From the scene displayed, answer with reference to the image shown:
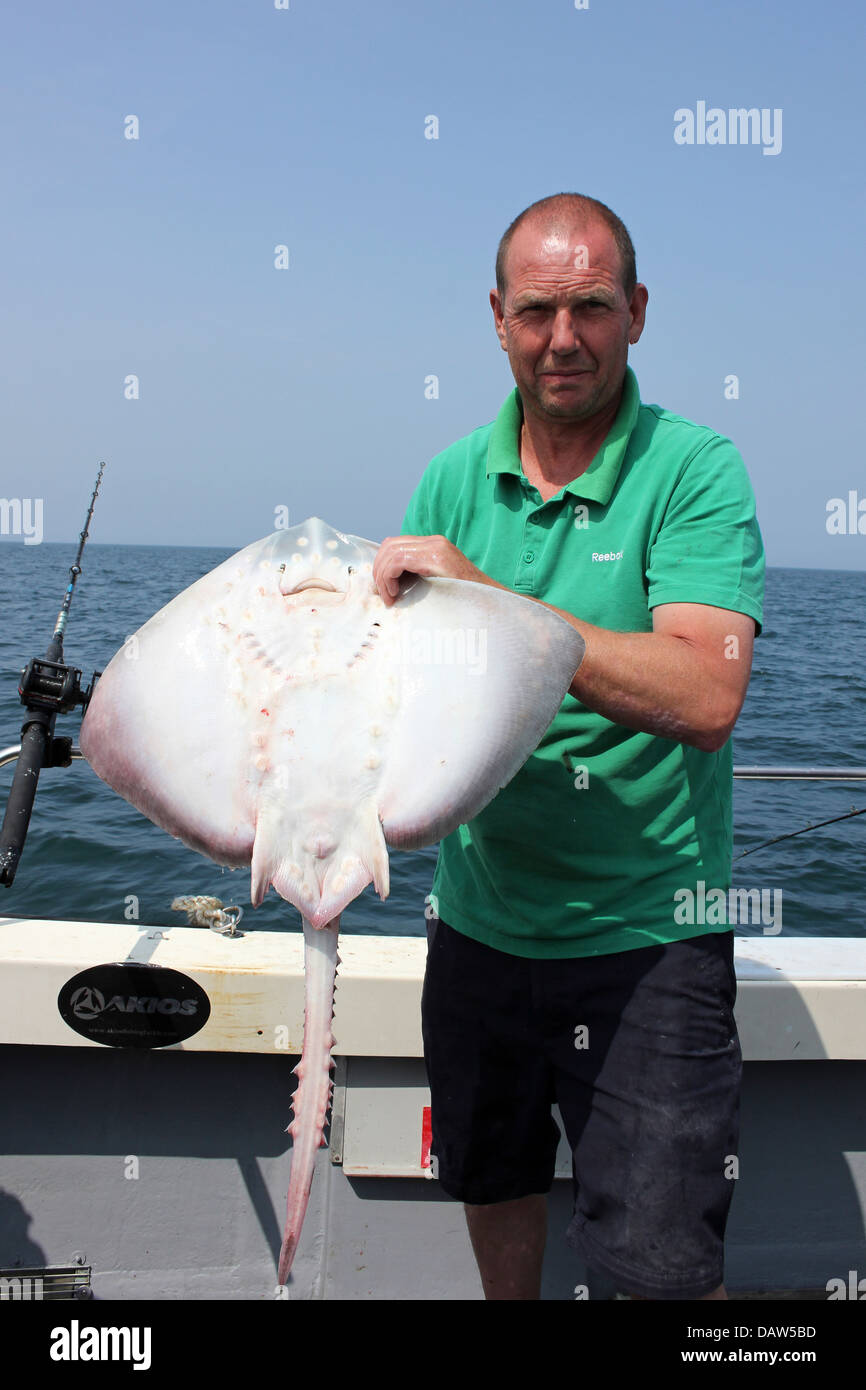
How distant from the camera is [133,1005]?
2377mm

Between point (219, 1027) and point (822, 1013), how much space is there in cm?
149

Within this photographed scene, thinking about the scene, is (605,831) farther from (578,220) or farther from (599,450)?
(578,220)

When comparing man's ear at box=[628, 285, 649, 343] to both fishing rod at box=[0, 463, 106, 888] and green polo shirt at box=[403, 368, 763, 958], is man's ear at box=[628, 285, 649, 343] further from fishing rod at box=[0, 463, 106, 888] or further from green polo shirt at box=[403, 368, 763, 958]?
fishing rod at box=[0, 463, 106, 888]

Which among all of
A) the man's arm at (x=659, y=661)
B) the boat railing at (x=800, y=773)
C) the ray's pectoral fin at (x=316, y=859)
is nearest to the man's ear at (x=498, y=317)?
the man's arm at (x=659, y=661)

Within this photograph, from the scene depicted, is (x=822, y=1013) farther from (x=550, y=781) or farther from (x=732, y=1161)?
(x=550, y=781)

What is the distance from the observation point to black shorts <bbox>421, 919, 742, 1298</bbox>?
5.68ft

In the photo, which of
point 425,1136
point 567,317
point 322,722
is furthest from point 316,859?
point 425,1136

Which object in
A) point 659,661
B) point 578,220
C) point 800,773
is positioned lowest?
point 800,773

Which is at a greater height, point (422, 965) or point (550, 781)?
point (550, 781)

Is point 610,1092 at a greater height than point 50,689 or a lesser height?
lesser

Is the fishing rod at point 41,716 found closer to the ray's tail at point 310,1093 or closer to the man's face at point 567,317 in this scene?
the ray's tail at point 310,1093

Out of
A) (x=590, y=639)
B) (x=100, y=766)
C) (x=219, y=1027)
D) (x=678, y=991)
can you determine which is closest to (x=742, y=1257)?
(x=678, y=991)

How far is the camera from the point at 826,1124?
2572 millimetres

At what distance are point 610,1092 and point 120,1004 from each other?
123cm
